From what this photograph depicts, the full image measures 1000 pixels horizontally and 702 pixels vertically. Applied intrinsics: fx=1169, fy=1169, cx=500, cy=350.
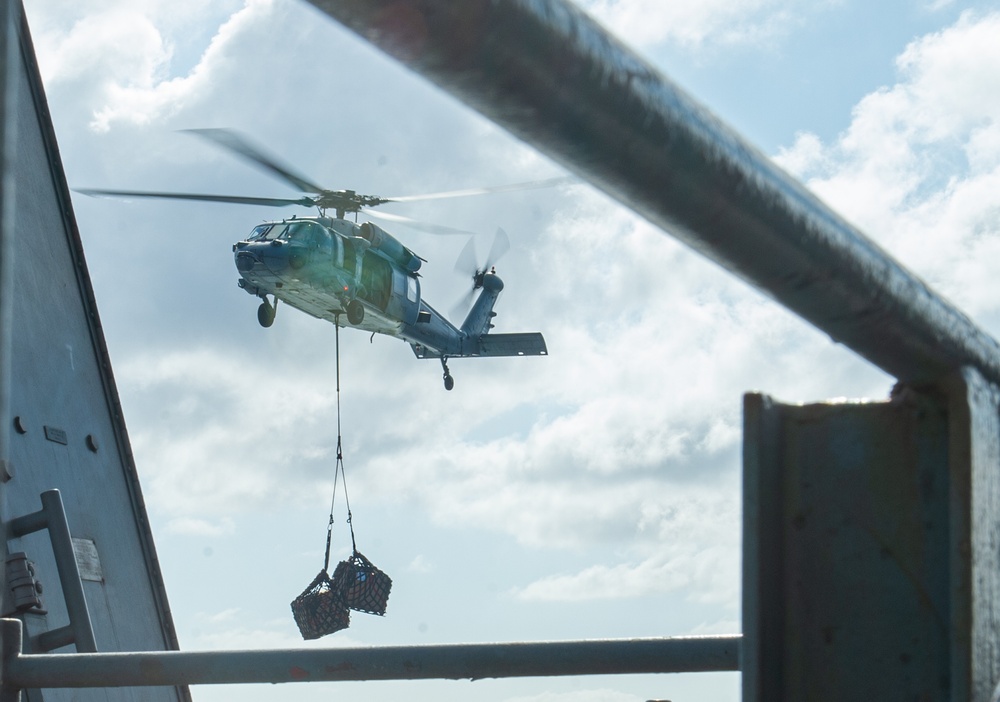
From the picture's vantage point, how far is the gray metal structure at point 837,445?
2.94ft

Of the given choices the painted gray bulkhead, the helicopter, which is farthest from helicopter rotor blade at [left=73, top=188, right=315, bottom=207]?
the painted gray bulkhead

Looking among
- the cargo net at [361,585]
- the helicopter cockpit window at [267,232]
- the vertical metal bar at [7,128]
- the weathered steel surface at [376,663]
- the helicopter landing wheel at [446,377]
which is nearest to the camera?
the vertical metal bar at [7,128]

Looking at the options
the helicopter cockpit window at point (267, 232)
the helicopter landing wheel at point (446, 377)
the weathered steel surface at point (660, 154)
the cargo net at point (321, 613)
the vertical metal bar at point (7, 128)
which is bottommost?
the cargo net at point (321, 613)

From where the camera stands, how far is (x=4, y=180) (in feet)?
2.28

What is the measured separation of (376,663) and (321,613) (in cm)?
1193

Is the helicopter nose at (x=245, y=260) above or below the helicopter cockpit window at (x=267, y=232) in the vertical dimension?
below

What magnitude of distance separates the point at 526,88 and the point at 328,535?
15.2 m

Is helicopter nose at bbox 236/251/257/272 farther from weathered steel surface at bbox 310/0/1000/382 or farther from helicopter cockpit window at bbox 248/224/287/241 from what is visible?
weathered steel surface at bbox 310/0/1000/382

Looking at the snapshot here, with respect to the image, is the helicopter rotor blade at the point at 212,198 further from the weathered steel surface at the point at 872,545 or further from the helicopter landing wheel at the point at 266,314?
the weathered steel surface at the point at 872,545

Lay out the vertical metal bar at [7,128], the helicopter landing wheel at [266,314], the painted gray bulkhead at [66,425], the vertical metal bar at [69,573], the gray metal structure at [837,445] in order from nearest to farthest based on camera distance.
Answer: the vertical metal bar at [7,128] < the gray metal structure at [837,445] < the vertical metal bar at [69,573] < the painted gray bulkhead at [66,425] < the helicopter landing wheel at [266,314]

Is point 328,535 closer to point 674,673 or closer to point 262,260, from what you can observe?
point 262,260

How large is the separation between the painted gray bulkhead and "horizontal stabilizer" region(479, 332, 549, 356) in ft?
64.3

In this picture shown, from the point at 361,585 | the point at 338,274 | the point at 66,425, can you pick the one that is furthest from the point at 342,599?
the point at 66,425

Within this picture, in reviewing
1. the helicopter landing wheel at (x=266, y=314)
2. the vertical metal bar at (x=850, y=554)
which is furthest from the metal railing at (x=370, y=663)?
the helicopter landing wheel at (x=266, y=314)
